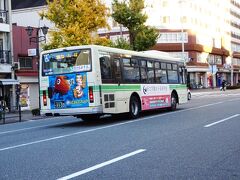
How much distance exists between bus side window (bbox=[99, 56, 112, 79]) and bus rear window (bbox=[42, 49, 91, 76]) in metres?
0.58

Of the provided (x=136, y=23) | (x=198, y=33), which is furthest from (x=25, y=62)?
(x=198, y=33)

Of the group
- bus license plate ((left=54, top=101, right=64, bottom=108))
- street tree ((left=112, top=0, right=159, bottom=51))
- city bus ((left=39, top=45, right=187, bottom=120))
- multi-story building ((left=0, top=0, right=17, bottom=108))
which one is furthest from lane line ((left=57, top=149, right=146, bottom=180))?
street tree ((left=112, top=0, right=159, bottom=51))

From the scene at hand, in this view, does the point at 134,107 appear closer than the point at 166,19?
Yes

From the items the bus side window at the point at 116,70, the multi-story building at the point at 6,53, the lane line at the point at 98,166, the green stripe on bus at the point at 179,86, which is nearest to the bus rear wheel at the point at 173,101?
the green stripe on bus at the point at 179,86

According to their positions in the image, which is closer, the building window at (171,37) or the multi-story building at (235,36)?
the building window at (171,37)

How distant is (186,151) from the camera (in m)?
8.47

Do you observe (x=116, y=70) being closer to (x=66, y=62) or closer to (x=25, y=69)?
(x=66, y=62)

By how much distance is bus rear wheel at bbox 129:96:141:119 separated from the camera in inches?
695

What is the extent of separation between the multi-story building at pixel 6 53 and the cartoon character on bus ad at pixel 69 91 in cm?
1713

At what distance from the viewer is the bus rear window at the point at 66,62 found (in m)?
15.7

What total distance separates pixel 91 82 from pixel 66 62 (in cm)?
139

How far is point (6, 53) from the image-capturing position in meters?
33.2

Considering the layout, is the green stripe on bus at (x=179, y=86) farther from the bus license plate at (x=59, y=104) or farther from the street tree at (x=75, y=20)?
the street tree at (x=75, y=20)

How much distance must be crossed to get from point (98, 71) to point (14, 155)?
7.04 metres
